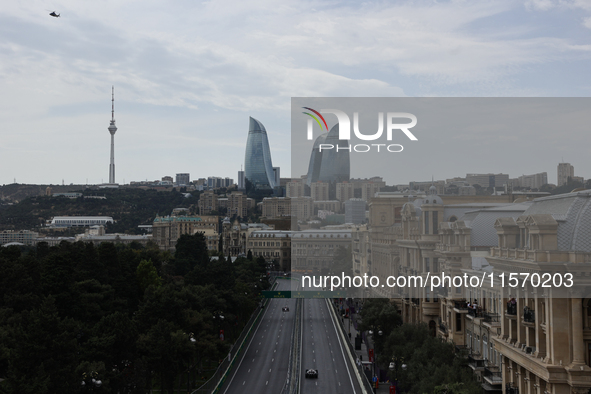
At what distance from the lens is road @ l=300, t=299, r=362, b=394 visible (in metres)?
46.7

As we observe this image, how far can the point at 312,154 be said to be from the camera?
2889 centimetres

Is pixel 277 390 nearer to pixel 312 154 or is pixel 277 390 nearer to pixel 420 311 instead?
pixel 420 311

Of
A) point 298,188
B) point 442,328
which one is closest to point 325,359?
point 442,328

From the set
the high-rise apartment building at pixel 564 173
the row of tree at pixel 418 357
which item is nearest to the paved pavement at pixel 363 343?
the row of tree at pixel 418 357

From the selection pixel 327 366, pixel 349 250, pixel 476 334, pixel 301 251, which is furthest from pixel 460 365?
pixel 327 366

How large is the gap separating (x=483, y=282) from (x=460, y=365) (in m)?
4.63

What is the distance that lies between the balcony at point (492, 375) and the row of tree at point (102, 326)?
57.1 feet

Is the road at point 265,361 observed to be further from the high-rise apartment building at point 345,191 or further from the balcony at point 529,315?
the balcony at point 529,315

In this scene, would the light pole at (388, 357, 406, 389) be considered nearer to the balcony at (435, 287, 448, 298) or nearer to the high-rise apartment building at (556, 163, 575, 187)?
the balcony at (435, 287, 448, 298)

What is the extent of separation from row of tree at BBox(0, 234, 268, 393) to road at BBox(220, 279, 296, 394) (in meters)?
2.51

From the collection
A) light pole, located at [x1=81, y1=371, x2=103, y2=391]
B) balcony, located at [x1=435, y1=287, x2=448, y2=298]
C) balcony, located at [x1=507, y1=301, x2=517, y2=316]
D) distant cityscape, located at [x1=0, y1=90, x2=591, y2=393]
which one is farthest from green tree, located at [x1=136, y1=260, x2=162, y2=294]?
balcony, located at [x1=507, y1=301, x2=517, y2=316]

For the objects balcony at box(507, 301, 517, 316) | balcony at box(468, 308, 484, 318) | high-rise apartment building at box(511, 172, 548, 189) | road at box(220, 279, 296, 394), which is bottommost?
road at box(220, 279, 296, 394)

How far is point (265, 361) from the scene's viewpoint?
57.4 meters

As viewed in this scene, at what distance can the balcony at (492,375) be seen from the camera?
32.9 m
